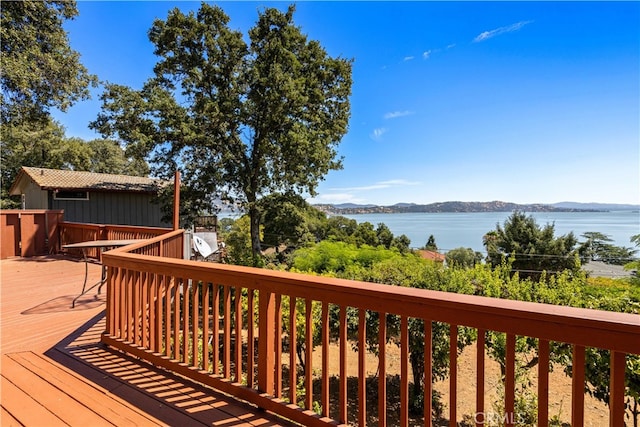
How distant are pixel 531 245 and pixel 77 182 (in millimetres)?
28024

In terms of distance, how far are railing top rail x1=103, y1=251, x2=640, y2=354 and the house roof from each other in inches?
656

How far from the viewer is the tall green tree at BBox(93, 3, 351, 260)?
1570 centimetres

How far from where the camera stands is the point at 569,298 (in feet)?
18.2

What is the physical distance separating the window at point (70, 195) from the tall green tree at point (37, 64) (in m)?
4.68

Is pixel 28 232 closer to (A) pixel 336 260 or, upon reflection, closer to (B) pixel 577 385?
(A) pixel 336 260

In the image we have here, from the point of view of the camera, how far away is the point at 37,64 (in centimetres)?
974

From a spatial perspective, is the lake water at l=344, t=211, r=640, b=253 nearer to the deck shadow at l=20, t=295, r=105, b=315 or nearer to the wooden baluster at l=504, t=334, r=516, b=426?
the deck shadow at l=20, t=295, r=105, b=315

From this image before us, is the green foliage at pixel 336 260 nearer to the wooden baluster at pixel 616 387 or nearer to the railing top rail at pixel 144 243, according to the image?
the railing top rail at pixel 144 243

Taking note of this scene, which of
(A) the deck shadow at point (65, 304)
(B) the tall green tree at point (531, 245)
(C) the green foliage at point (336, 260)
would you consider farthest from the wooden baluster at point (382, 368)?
(B) the tall green tree at point (531, 245)

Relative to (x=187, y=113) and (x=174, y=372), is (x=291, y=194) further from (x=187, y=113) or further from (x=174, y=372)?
(x=174, y=372)

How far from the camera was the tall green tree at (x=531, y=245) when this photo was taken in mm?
22031

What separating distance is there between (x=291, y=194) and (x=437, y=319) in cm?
1671

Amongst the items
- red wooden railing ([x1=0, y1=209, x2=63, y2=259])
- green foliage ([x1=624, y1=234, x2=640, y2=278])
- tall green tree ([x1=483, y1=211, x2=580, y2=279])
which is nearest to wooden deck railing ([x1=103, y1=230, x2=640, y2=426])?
green foliage ([x1=624, y1=234, x2=640, y2=278])

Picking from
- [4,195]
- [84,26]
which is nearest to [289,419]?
[84,26]
